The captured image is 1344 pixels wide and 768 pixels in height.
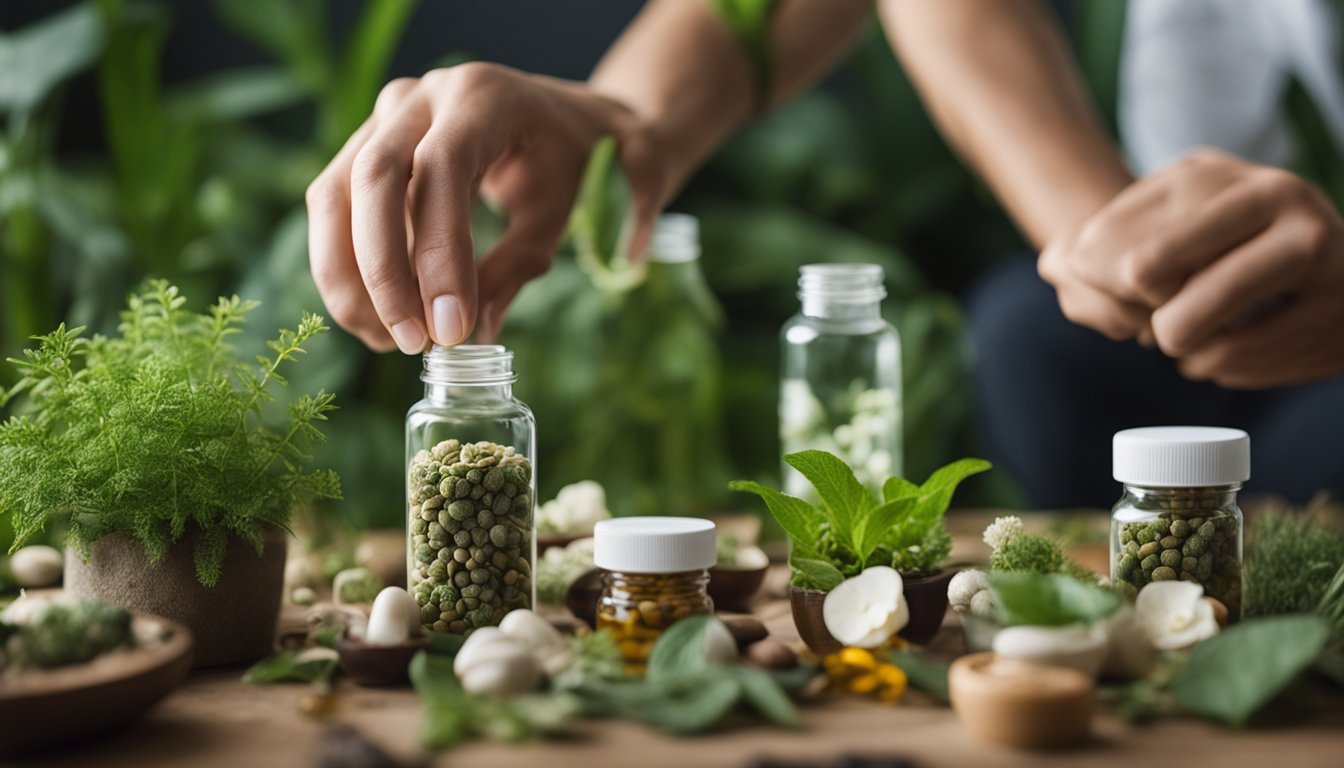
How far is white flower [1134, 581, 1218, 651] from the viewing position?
734 mm

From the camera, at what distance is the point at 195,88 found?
2469 millimetres

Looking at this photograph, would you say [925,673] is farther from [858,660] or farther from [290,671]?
[290,671]

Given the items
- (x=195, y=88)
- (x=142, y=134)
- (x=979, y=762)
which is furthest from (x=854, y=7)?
(x=195, y=88)

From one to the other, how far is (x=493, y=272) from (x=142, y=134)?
1.16 meters

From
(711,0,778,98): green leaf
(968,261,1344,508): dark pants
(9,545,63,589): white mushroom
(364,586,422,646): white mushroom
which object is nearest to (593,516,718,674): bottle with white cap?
(364,586,422,646): white mushroom

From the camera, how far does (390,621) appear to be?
0.76m

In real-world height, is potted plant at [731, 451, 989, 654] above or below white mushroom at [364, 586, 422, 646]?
above

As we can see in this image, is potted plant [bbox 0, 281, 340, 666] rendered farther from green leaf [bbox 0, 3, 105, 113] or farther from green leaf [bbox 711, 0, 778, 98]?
green leaf [bbox 0, 3, 105, 113]

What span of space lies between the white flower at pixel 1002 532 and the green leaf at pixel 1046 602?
12cm

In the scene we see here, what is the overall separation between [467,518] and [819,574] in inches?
8.5

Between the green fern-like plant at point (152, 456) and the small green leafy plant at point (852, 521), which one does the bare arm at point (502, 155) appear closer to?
the green fern-like plant at point (152, 456)

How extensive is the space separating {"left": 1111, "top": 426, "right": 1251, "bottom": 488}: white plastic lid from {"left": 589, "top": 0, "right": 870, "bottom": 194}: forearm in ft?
1.83

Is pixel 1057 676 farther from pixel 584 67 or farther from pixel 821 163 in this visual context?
pixel 584 67

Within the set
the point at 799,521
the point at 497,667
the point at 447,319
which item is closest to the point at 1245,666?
the point at 799,521
